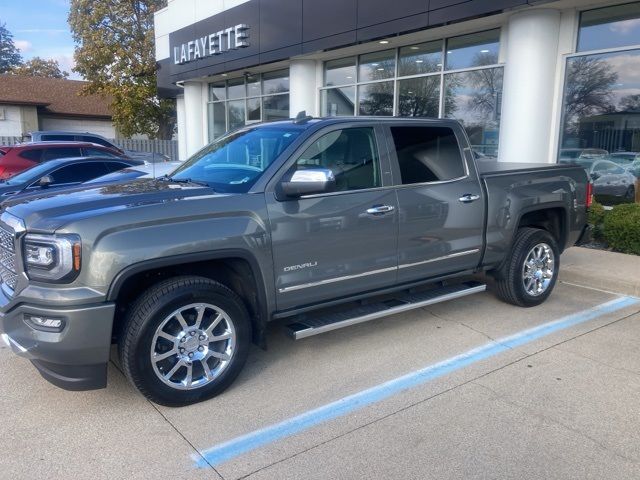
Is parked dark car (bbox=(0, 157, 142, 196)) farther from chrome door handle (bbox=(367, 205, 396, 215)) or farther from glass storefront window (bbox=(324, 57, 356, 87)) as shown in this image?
glass storefront window (bbox=(324, 57, 356, 87))

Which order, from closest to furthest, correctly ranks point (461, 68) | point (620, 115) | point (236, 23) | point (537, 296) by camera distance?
1. point (537, 296)
2. point (620, 115)
3. point (461, 68)
4. point (236, 23)

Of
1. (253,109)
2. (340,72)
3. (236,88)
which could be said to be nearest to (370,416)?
(340,72)

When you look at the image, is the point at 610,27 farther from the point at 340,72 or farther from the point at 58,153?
the point at 58,153

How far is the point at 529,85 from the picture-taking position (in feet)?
29.8

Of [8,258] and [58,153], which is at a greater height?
[58,153]

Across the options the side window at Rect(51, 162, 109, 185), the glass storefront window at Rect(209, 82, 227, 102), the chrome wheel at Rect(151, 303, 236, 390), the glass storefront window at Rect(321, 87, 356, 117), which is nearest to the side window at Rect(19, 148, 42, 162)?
the side window at Rect(51, 162, 109, 185)

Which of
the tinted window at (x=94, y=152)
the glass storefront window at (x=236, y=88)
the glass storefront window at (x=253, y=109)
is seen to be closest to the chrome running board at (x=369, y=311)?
the tinted window at (x=94, y=152)

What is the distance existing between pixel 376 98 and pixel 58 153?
7413mm

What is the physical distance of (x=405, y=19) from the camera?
10.4 m

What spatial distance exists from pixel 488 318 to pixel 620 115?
542 cm

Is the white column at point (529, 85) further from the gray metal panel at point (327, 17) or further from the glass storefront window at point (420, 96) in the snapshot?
the gray metal panel at point (327, 17)

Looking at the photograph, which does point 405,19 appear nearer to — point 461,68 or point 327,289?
point 461,68

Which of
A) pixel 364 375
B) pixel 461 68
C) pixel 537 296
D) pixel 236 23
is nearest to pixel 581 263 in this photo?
pixel 537 296

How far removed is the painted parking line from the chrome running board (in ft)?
1.85
